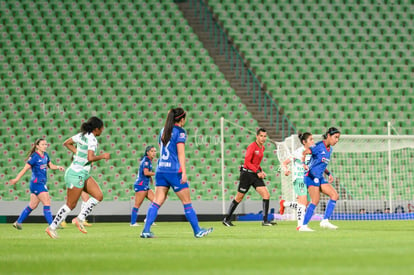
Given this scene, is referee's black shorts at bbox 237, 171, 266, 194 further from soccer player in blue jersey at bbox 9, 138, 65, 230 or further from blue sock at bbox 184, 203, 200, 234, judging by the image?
blue sock at bbox 184, 203, 200, 234

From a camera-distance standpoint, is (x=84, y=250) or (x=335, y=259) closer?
(x=335, y=259)

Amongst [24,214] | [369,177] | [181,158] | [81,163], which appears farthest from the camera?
[369,177]

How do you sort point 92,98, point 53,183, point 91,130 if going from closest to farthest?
1. point 91,130
2. point 53,183
3. point 92,98

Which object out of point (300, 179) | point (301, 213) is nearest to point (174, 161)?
point (301, 213)

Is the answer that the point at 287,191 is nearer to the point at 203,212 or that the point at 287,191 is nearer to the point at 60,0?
the point at 203,212

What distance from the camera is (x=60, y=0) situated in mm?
31500

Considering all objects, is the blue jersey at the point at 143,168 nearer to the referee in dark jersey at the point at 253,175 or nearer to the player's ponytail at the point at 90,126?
the referee in dark jersey at the point at 253,175

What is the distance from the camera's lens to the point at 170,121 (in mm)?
12070

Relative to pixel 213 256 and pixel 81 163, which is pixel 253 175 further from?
pixel 213 256

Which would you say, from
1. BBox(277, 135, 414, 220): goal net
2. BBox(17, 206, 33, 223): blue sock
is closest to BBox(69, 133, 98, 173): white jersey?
BBox(17, 206, 33, 223): blue sock

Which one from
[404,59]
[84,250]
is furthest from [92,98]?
[84,250]

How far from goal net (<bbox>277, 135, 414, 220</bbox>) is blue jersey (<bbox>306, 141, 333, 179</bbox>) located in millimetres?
6683

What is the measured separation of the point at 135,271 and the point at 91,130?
6408 millimetres

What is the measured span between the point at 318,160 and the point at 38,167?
6.38 m
